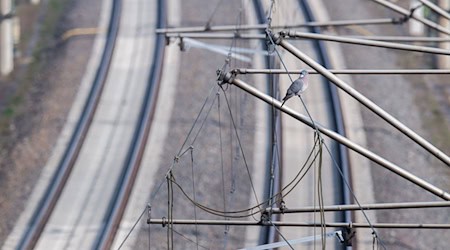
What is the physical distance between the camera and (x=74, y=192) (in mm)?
23781

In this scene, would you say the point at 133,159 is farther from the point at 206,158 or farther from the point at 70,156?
the point at 206,158

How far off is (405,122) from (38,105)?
10.7 m

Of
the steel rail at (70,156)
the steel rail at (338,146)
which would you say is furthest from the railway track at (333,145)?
the steel rail at (70,156)

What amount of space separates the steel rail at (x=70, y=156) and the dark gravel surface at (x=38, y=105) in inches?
19.2

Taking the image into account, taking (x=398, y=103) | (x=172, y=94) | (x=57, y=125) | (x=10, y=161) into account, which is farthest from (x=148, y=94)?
(x=398, y=103)

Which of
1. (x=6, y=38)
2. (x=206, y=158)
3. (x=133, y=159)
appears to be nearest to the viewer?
(x=206, y=158)

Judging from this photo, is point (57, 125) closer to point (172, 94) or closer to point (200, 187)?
point (172, 94)

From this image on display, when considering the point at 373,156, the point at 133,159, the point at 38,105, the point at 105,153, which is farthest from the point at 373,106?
the point at 38,105

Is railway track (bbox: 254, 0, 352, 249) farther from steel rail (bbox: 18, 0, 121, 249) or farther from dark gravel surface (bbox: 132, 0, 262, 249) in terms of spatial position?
steel rail (bbox: 18, 0, 121, 249)

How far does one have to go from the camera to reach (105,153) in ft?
84.2

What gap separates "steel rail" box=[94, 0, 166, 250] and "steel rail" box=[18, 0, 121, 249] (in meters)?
1.41

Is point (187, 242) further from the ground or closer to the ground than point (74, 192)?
→ closer to the ground

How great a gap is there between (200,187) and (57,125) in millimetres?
5726

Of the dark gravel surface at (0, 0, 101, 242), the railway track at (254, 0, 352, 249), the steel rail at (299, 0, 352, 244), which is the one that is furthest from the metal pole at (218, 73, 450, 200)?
the dark gravel surface at (0, 0, 101, 242)
